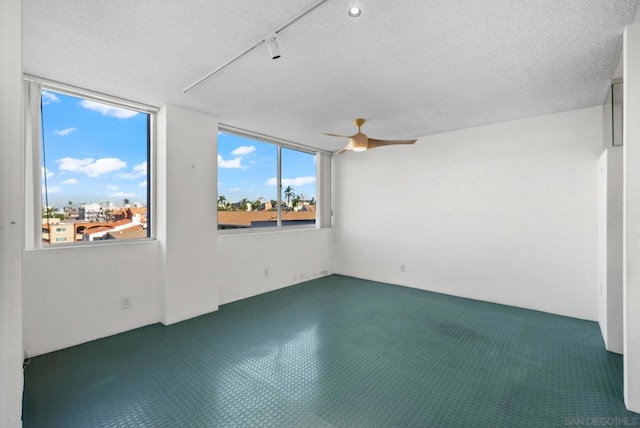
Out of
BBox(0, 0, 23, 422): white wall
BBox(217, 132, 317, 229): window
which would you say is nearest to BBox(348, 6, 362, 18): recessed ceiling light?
BBox(0, 0, 23, 422): white wall

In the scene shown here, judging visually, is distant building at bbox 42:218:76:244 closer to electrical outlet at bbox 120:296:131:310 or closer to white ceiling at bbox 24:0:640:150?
electrical outlet at bbox 120:296:131:310

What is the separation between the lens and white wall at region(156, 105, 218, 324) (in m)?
3.38

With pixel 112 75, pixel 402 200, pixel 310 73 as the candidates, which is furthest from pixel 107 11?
pixel 402 200

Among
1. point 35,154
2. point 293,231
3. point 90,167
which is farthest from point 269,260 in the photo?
point 35,154

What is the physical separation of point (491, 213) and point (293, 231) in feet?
10.2

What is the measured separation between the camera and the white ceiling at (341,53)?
1788mm

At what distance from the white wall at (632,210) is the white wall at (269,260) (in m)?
4.00

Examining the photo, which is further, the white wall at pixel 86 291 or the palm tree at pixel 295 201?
the palm tree at pixel 295 201

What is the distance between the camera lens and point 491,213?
415cm

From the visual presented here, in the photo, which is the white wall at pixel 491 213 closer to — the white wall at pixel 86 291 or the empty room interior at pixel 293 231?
the empty room interior at pixel 293 231

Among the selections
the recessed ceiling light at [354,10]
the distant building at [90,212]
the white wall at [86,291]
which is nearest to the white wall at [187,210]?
Result: the white wall at [86,291]

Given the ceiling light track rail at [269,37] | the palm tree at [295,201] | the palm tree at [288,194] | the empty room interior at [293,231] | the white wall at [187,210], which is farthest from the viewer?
the palm tree at [295,201]

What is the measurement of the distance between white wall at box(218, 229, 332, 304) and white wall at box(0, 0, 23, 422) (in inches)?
116

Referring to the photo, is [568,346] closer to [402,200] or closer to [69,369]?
[402,200]
